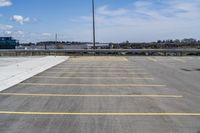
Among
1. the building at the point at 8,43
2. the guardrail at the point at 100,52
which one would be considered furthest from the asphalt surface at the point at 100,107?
the building at the point at 8,43

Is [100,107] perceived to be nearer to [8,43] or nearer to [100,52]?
[100,52]

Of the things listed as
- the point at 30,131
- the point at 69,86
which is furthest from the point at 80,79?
the point at 30,131

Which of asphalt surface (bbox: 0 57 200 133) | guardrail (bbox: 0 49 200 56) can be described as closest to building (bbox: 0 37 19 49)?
guardrail (bbox: 0 49 200 56)

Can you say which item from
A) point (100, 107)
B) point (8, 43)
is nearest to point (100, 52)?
point (8, 43)

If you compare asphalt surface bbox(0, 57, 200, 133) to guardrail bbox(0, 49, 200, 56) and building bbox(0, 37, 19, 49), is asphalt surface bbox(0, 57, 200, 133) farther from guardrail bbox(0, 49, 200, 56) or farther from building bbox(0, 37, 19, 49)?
building bbox(0, 37, 19, 49)

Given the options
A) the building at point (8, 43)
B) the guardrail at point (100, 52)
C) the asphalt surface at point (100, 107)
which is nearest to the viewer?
the asphalt surface at point (100, 107)

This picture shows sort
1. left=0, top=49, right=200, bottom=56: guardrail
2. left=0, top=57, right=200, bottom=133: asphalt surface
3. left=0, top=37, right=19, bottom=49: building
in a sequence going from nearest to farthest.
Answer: left=0, top=57, right=200, bottom=133: asphalt surface, left=0, top=49, right=200, bottom=56: guardrail, left=0, top=37, right=19, bottom=49: building

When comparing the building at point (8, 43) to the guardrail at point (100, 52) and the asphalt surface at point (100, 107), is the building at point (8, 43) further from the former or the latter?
the asphalt surface at point (100, 107)

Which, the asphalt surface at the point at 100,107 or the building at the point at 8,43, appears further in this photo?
the building at the point at 8,43

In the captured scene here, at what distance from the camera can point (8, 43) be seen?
58375mm

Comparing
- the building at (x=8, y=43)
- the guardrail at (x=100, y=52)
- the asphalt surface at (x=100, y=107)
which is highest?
the building at (x=8, y=43)

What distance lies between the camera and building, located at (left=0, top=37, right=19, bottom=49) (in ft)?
181

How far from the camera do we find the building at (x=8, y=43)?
55166 millimetres

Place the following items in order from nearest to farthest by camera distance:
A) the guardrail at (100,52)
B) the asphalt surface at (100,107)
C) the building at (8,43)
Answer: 1. the asphalt surface at (100,107)
2. the guardrail at (100,52)
3. the building at (8,43)
